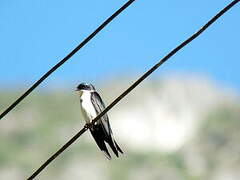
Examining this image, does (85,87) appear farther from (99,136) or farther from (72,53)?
(72,53)

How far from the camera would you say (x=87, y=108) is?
16188mm

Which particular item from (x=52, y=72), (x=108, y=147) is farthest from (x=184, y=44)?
(x=108, y=147)

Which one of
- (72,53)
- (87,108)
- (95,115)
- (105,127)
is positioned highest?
(87,108)

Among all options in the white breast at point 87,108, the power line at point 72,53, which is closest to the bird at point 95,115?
the white breast at point 87,108

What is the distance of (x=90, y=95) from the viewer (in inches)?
653

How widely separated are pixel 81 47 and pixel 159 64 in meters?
0.79

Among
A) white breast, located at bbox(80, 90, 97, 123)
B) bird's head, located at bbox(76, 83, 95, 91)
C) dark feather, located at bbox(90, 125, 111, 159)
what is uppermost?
bird's head, located at bbox(76, 83, 95, 91)

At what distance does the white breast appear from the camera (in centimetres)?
1606

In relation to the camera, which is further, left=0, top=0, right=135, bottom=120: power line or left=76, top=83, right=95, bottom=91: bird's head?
left=76, top=83, right=95, bottom=91: bird's head

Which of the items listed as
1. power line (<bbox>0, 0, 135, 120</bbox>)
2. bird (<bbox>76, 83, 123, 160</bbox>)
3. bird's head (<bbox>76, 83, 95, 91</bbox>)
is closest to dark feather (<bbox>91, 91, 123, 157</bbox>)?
bird (<bbox>76, 83, 123, 160</bbox>)

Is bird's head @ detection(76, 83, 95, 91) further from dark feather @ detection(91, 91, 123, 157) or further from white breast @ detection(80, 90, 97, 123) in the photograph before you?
dark feather @ detection(91, 91, 123, 157)

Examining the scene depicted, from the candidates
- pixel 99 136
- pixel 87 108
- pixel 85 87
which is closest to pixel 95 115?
pixel 87 108

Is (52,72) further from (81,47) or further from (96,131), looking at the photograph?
(96,131)

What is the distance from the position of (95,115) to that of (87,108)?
20cm
